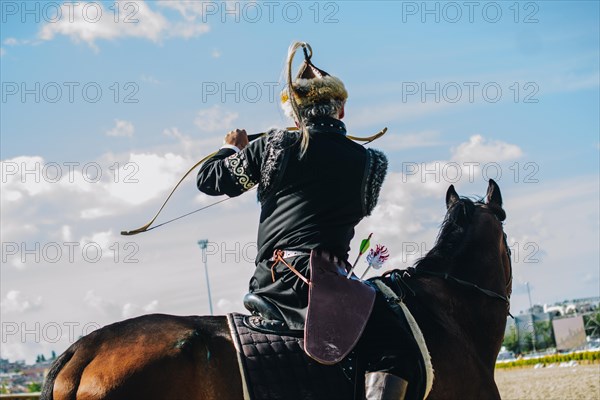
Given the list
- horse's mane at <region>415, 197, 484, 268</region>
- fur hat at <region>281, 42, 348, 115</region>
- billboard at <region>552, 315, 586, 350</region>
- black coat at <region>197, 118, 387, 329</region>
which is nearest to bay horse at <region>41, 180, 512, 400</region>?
horse's mane at <region>415, 197, 484, 268</region>

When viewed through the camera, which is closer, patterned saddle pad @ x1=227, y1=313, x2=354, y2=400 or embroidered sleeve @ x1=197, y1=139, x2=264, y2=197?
patterned saddle pad @ x1=227, y1=313, x2=354, y2=400

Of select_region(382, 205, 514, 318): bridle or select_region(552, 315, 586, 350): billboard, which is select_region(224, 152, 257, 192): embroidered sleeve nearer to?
select_region(382, 205, 514, 318): bridle

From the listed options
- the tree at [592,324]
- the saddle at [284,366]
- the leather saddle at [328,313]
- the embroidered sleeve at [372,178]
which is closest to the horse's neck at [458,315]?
the saddle at [284,366]

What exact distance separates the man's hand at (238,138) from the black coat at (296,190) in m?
0.18

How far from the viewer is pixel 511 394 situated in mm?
18594

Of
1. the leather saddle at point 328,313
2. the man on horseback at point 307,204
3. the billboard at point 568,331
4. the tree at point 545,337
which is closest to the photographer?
the leather saddle at point 328,313

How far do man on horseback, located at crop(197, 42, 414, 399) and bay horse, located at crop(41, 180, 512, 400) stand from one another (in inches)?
18.6

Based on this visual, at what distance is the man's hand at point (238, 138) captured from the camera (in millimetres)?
5125

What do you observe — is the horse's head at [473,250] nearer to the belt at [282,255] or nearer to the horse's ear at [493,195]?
the horse's ear at [493,195]

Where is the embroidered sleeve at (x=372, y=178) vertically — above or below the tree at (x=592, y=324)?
above

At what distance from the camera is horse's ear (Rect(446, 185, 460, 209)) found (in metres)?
6.86

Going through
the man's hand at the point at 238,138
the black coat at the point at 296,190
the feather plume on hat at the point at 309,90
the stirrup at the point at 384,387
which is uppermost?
the feather plume on hat at the point at 309,90

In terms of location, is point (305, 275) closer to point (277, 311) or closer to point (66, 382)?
point (277, 311)

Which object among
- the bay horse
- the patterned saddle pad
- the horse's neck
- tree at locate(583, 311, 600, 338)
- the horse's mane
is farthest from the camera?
tree at locate(583, 311, 600, 338)
